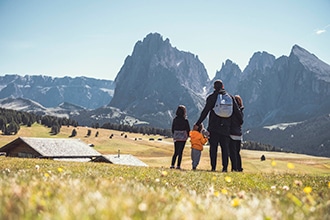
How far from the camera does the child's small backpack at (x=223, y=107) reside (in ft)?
51.1

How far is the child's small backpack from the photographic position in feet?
51.1

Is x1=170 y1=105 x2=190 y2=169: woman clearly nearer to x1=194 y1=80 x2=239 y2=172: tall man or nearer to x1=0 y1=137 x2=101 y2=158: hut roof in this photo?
x1=194 y1=80 x2=239 y2=172: tall man

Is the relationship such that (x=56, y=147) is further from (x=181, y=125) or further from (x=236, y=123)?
(x=236, y=123)

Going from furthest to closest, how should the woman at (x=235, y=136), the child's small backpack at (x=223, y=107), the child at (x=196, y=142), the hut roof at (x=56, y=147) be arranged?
the hut roof at (x=56, y=147), the child at (x=196, y=142), the woman at (x=235, y=136), the child's small backpack at (x=223, y=107)

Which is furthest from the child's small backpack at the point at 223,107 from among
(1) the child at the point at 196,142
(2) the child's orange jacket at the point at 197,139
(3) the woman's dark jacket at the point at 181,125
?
(2) the child's orange jacket at the point at 197,139

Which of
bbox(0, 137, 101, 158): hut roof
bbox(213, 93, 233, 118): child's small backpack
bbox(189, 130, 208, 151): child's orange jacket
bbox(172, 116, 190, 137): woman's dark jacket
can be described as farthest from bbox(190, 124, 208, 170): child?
bbox(0, 137, 101, 158): hut roof

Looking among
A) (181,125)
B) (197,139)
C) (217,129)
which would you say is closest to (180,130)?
(181,125)

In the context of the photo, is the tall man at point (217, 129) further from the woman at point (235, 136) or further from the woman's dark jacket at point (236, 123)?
the woman's dark jacket at point (236, 123)

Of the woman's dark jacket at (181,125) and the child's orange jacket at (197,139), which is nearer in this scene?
the woman's dark jacket at (181,125)

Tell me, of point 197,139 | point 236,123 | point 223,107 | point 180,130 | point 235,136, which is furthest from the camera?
point 197,139

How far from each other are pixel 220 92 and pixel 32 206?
13495 millimetres

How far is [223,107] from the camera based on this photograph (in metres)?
15.6

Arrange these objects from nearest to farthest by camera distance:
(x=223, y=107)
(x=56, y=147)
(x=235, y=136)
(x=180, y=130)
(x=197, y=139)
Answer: (x=223, y=107), (x=235, y=136), (x=180, y=130), (x=197, y=139), (x=56, y=147)

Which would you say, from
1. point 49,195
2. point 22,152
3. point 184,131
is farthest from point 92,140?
point 49,195
